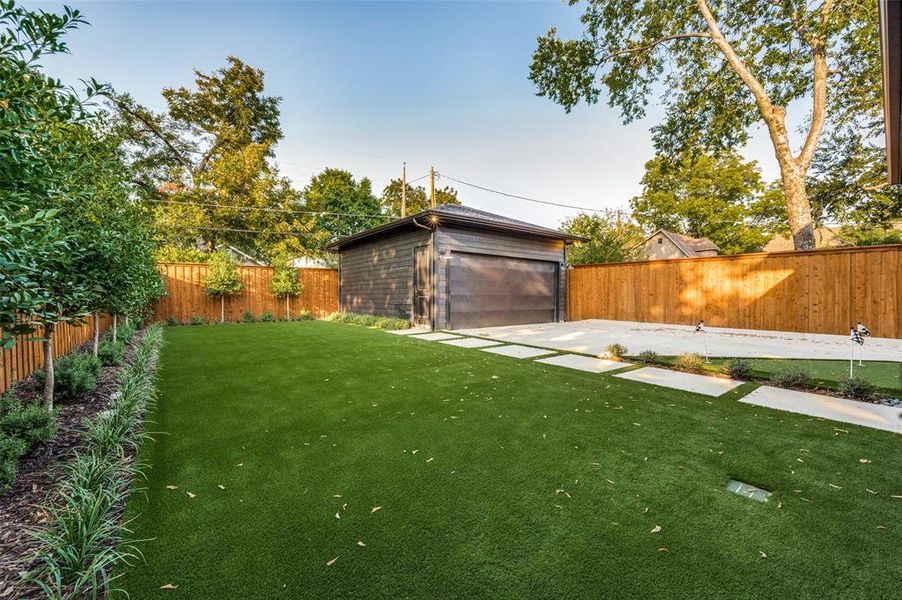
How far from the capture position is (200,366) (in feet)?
15.5

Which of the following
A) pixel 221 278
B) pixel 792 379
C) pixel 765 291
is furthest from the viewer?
pixel 221 278

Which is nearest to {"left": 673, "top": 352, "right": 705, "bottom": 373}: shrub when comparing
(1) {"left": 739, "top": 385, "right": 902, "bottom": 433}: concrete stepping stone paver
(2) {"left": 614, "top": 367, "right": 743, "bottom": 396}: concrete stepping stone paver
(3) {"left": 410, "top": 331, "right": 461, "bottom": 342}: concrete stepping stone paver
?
(2) {"left": 614, "top": 367, "right": 743, "bottom": 396}: concrete stepping stone paver

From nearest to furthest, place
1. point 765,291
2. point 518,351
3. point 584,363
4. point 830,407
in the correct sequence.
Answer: point 830,407 → point 584,363 → point 518,351 → point 765,291

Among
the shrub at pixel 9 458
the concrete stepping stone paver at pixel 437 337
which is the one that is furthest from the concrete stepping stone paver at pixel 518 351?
the shrub at pixel 9 458

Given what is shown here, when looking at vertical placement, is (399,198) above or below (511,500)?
above

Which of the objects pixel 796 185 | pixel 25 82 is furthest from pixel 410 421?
pixel 796 185

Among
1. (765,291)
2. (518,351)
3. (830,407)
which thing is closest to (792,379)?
(830,407)

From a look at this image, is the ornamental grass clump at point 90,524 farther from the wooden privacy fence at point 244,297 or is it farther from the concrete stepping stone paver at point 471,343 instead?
the wooden privacy fence at point 244,297

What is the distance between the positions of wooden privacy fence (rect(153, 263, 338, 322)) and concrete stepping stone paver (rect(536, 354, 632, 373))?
1027 cm

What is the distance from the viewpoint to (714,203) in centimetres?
2097

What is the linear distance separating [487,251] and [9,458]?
838cm

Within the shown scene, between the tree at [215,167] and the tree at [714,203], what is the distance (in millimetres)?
19383

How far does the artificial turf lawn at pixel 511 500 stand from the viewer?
1245mm

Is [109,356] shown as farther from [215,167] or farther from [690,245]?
[690,245]
